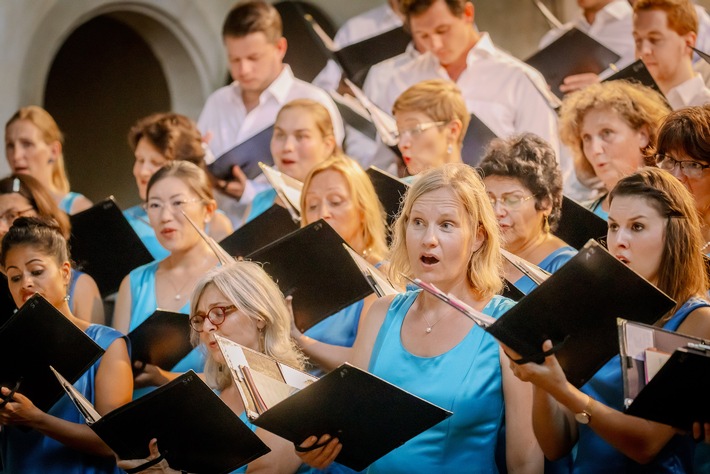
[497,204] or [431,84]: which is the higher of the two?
[431,84]

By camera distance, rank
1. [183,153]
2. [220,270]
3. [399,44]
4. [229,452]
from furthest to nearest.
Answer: [399,44]
[183,153]
[220,270]
[229,452]

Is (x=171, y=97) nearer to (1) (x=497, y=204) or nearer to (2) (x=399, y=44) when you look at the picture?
(2) (x=399, y=44)

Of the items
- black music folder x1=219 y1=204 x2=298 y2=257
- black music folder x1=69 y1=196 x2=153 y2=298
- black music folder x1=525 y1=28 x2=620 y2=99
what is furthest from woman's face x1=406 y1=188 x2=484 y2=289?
black music folder x1=525 y1=28 x2=620 y2=99

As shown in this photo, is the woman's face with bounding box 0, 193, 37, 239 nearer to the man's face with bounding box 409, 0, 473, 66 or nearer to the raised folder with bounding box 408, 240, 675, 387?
the man's face with bounding box 409, 0, 473, 66

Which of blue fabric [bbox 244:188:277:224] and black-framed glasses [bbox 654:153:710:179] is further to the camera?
blue fabric [bbox 244:188:277:224]

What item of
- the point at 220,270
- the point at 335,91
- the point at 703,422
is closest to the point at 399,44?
the point at 335,91

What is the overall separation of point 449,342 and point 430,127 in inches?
70.6

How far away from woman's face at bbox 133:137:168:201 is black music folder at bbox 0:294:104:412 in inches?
66.6

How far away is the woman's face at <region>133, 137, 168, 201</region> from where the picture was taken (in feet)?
16.4

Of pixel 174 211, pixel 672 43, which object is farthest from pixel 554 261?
pixel 174 211

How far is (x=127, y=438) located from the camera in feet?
9.85

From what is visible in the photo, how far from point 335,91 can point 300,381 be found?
11.6ft

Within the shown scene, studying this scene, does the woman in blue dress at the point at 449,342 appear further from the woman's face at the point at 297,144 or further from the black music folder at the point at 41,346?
the woman's face at the point at 297,144

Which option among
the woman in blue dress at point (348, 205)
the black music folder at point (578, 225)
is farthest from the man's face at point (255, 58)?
the black music folder at point (578, 225)
